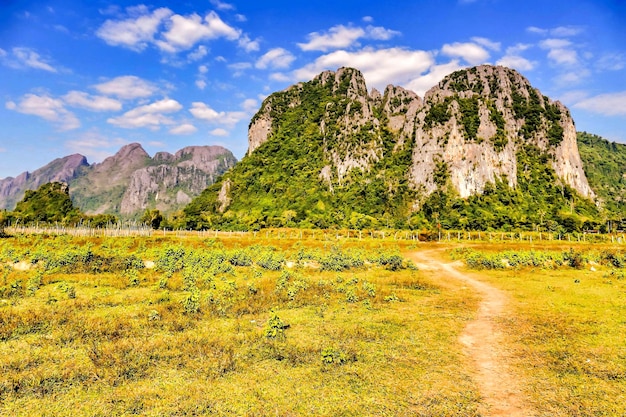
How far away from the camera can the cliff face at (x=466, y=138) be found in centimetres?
16075

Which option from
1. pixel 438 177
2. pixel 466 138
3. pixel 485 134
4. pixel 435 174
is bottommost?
pixel 438 177

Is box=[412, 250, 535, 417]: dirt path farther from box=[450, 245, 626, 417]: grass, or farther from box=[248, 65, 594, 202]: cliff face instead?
box=[248, 65, 594, 202]: cliff face

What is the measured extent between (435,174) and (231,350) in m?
162

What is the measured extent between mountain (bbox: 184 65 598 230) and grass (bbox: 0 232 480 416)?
4040 inches

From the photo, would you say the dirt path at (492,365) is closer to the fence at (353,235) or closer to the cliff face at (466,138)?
the fence at (353,235)

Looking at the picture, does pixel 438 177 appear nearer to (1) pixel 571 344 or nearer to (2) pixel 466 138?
(2) pixel 466 138

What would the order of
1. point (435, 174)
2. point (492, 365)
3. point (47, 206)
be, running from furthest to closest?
point (435, 174), point (47, 206), point (492, 365)

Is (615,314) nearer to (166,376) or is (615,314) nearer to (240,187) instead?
(166,376)

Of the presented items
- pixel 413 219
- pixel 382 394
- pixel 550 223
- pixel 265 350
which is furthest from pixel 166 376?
pixel 550 223

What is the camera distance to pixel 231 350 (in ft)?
42.3

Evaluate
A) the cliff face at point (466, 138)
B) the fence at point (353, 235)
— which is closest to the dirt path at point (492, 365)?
the fence at point (353, 235)

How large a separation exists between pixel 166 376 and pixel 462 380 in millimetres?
9444

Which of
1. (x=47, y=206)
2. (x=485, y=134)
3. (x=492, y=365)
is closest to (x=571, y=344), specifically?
(x=492, y=365)

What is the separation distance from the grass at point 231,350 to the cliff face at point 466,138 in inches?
5884
